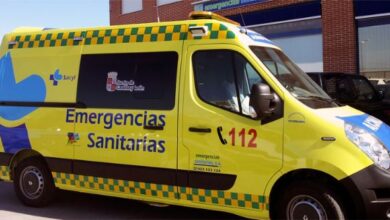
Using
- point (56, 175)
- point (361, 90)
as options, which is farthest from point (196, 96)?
point (361, 90)

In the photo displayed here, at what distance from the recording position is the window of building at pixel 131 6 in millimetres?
22172

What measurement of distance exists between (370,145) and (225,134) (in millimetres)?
1388

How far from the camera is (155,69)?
5.76 metres

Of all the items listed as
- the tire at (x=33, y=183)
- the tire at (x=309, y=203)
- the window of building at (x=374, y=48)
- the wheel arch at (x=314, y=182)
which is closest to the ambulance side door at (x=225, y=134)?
Answer: the wheel arch at (x=314, y=182)

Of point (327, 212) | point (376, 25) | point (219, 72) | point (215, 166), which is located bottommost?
point (327, 212)

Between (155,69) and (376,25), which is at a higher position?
(376,25)

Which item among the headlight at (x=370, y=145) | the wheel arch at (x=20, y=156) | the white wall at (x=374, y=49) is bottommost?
the wheel arch at (x=20, y=156)

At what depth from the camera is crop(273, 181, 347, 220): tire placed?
4727 mm

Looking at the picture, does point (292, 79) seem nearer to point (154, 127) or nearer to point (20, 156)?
point (154, 127)

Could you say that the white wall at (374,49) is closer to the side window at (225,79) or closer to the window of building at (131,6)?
the window of building at (131,6)

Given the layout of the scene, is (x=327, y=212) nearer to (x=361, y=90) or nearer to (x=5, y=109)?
(x=5, y=109)

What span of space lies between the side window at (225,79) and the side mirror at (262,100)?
0.55 ft

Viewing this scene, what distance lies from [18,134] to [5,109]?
42 cm

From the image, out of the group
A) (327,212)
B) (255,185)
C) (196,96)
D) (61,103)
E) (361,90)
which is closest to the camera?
(327,212)
